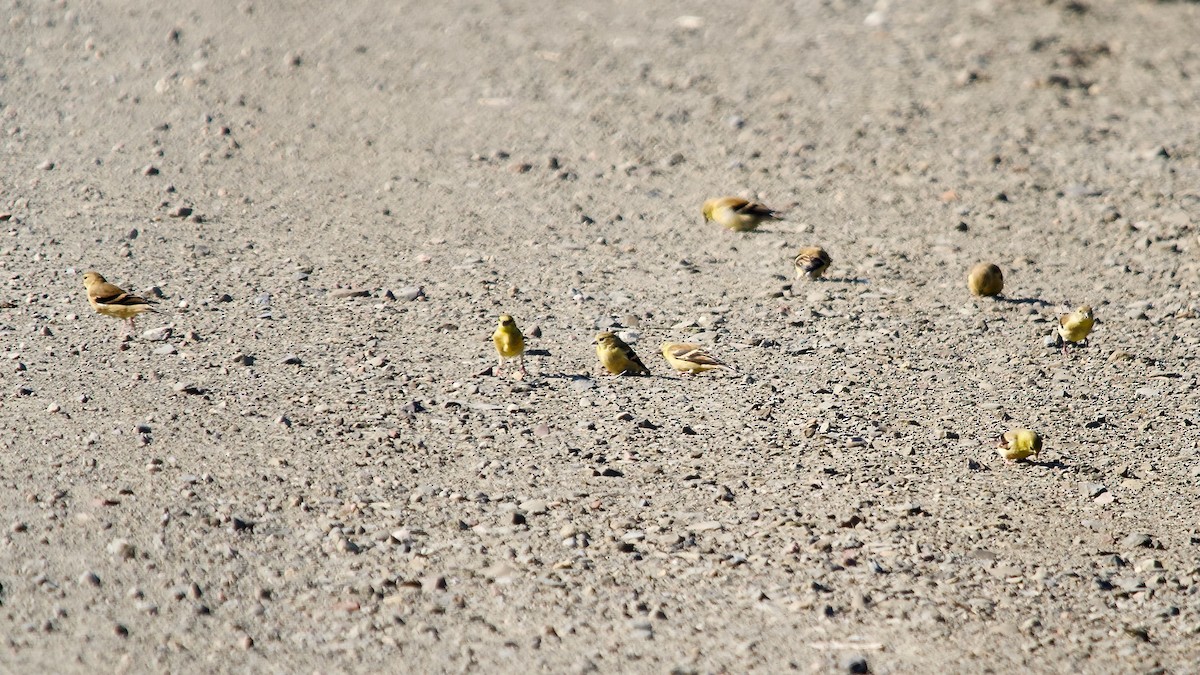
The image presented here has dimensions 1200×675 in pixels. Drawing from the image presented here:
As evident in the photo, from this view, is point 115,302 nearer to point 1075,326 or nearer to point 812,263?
point 812,263

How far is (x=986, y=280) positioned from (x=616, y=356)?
107 inches

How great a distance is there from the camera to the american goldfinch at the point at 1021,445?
21.2 ft

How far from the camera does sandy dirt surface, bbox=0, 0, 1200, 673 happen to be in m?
5.30

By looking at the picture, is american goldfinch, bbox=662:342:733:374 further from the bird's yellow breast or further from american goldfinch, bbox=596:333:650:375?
the bird's yellow breast

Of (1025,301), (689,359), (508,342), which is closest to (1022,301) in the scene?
(1025,301)

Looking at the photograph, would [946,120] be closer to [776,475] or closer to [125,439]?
[776,475]

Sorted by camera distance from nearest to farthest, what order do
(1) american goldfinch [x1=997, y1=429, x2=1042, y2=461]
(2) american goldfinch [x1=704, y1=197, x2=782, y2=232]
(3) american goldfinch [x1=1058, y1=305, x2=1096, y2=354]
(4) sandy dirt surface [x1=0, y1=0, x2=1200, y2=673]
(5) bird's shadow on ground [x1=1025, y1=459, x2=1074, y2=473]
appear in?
(4) sandy dirt surface [x1=0, y1=0, x2=1200, y2=673] → (1) american goldfinch [x1=997, y1=429, x2=1042, y2=461] → (5) bird's shadow on ground [x1=1025, y1=459, x2=1074, y2=473] → (3) american goldfinch [x1=1058, y1=305, x2=1096, y2=354] → (2) american goldfinch [x1=704, y1=197, x2=782, y2=232]

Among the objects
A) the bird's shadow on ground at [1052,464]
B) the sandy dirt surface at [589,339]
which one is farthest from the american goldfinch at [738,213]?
the bird's shadow on ground at [1052,464]

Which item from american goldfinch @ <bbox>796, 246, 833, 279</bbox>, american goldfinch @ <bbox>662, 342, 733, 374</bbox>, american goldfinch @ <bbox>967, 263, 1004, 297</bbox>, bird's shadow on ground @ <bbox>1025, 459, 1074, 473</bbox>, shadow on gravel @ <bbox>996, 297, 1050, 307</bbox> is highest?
american goldfinch @ <bbox>662, 342, 733, 374</bbox>

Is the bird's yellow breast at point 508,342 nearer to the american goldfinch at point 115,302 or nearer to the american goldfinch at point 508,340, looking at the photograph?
the american goldfinch at point 508,340

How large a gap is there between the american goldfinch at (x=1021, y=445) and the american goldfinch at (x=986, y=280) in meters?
2.10

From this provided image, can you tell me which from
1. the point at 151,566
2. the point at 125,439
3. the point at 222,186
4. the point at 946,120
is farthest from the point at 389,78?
the point at 151,566

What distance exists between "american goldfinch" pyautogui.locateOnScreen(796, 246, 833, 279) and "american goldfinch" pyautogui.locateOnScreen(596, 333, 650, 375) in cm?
171

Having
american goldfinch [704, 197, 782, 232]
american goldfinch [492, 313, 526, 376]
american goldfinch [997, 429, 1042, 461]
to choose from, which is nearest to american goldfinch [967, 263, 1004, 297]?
american goldfinch [704, 197, 782, 232]
